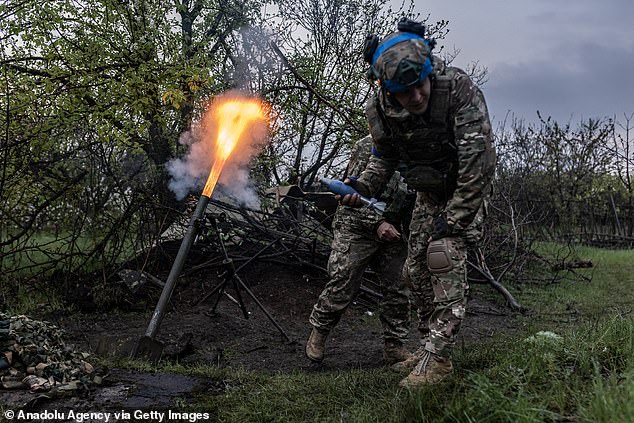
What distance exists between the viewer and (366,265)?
179 inches

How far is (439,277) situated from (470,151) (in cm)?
83

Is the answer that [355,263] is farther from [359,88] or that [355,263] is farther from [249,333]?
[359,88]

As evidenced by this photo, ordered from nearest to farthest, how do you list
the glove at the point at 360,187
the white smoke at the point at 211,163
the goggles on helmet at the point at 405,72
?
1. the goggles on helmet at the point at 405,72
2. the glove at the point at 360,187
3. the white smoke at the point at 211,163

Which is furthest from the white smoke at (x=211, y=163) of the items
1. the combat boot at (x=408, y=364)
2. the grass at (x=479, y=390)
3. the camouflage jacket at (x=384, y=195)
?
the combat boot at (x=408, y=364)

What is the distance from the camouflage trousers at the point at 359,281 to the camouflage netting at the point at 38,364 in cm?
182

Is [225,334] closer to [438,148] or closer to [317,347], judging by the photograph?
[317,347]

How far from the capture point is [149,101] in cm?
684

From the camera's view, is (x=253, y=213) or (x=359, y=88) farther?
(x=359, y=88)

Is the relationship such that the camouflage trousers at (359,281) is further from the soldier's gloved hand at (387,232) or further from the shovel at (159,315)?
the shovel at (159,315)

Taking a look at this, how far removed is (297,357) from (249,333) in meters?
0.90

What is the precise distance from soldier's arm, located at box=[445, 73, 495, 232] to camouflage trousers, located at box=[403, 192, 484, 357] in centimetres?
22

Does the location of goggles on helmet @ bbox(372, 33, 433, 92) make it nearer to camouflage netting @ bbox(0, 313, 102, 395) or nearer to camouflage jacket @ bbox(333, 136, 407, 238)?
camouflage jacket @ bbox(333, 136, 407, 238)

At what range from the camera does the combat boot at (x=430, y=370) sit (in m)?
3.19

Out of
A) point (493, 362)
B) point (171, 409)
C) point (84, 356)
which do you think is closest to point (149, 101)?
point (84, 356)
